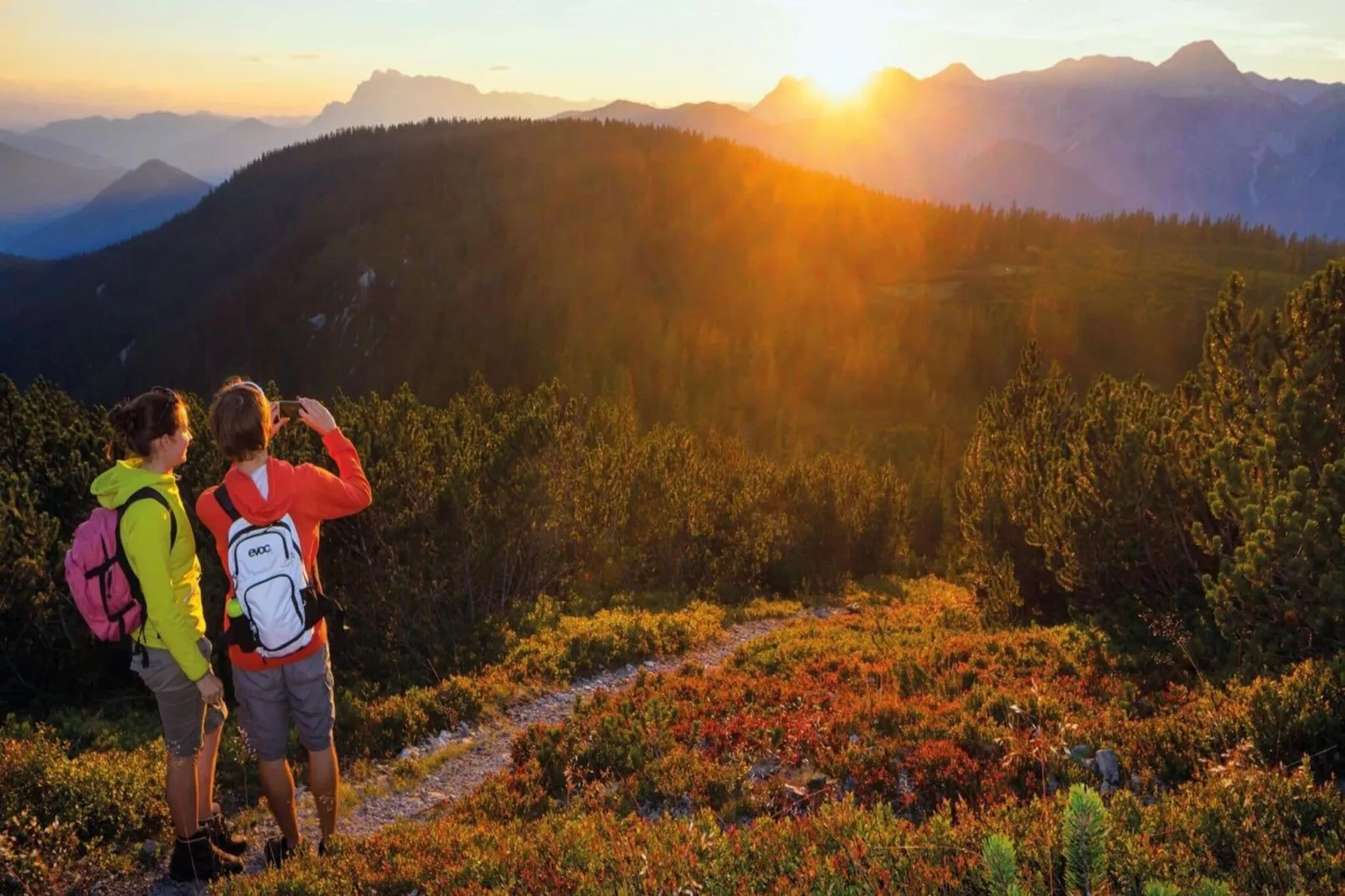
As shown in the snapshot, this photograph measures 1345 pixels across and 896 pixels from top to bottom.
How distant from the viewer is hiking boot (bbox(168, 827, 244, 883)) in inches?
230

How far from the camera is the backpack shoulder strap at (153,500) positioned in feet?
16.3

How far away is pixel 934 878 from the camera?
3.95 m

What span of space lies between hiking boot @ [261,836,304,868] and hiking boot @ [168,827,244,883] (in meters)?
0.29

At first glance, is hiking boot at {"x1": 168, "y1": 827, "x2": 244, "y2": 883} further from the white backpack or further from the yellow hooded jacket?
the white backpack

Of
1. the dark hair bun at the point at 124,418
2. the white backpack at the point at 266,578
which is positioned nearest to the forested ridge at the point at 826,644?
the white backpack at the point at 266,578

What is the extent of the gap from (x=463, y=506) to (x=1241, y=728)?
13.6 meters

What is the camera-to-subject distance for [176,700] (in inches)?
214

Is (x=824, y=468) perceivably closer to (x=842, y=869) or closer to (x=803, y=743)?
(x=803, y=743)

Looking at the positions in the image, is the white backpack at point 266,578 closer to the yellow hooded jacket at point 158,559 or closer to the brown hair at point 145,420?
the yellow hooded jacket at point 158,559

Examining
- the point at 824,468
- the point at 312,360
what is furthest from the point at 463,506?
the point at 312,360

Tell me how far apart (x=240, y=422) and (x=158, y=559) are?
3.41ft

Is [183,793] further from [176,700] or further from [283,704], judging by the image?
[283,704]

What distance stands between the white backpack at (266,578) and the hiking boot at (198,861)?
1883 millimetres

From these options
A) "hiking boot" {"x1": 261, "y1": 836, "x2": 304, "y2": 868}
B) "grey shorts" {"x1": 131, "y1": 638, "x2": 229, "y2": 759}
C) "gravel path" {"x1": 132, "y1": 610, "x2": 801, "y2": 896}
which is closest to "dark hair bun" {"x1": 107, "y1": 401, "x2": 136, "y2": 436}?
"grey shorts" {"x1": 131, "y1": 638, "x2": 229, "y2": 759}
